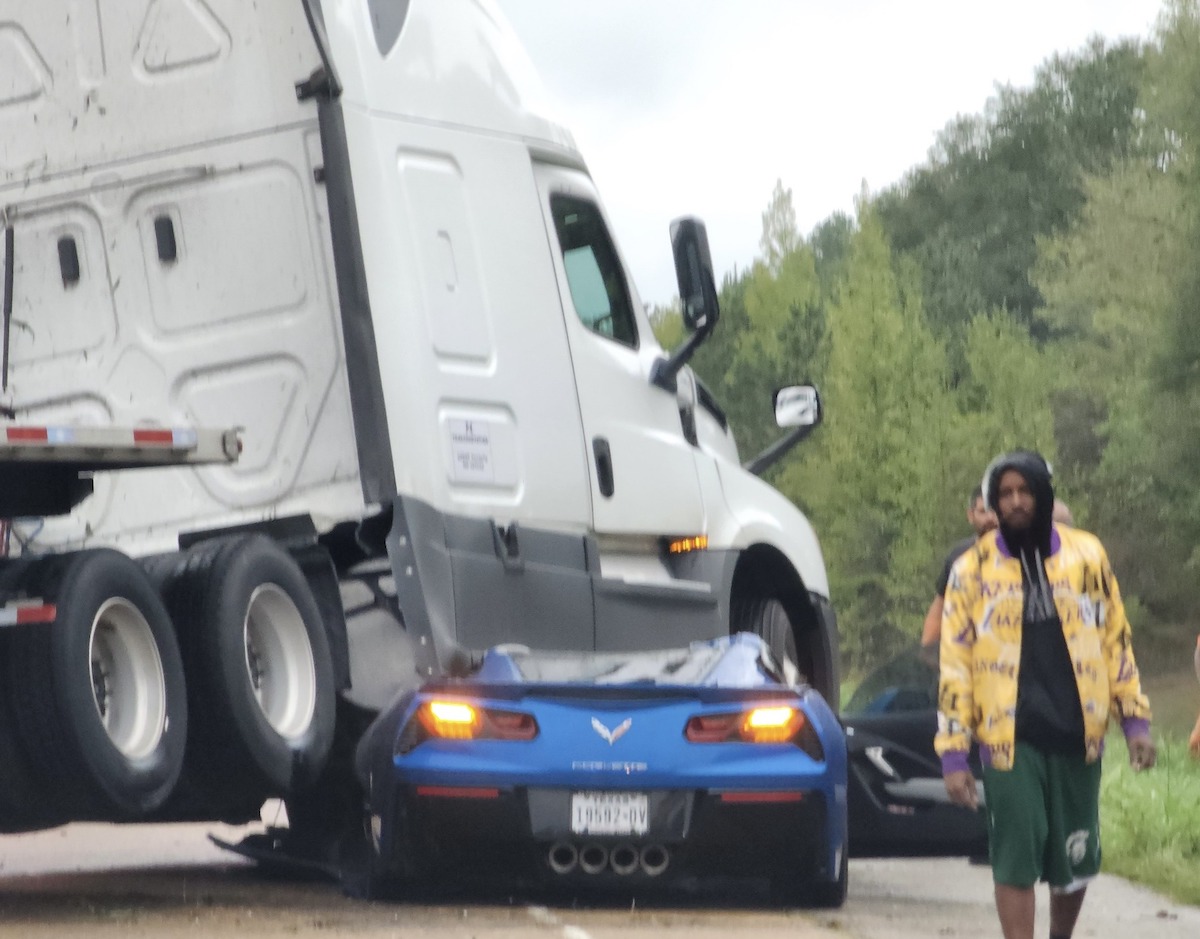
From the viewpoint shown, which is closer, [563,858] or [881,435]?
[563,858]

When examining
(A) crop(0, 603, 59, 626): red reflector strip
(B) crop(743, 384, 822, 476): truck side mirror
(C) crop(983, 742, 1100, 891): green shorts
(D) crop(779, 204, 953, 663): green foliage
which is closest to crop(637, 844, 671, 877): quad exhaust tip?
(C) crop(983, 742, 1100, 891): green shorts

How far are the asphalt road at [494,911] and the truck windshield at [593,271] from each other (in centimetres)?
246

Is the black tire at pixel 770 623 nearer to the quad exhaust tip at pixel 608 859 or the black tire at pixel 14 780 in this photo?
the quad exhaust tip at pixel 608 859

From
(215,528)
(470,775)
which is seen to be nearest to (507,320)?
(215,528)

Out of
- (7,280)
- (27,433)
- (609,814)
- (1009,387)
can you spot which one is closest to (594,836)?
(609,814)

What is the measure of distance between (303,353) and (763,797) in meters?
2.40

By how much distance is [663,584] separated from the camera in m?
10.1

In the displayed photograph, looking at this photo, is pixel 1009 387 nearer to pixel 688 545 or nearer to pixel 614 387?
pixel 688 545

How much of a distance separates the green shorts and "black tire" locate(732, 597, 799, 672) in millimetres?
4391

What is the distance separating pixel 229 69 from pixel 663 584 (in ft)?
9.47

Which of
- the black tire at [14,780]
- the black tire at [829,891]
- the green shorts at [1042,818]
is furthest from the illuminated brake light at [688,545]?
the green shorts at [1042,818]

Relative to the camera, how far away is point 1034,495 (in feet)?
21.1

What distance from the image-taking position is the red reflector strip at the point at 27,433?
6965 mm

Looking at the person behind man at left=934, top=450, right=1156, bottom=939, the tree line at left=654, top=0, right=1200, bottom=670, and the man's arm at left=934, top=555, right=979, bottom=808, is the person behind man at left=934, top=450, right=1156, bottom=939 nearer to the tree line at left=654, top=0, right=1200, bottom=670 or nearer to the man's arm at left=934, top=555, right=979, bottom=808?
the man's arm at left=934, top=555, right=979, bottom=808
